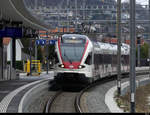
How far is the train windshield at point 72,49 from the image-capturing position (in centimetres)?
2248

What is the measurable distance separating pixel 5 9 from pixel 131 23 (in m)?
11.1

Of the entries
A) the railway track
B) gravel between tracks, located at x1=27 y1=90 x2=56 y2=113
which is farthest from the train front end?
gravel between tracks, located at x1=27 y1=90 x2=56 y2=113

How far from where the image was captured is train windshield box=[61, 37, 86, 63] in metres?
22.5

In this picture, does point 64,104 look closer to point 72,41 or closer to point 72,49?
point 72,49

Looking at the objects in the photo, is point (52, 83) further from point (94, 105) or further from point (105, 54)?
point (94, 105)

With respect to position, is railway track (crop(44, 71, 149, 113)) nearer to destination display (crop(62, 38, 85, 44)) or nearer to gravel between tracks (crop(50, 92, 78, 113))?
gravel between tracks (crop(50, 92, 78, 113))

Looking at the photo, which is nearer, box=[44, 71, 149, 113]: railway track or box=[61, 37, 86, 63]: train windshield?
box=[44, 71, 149, 113]: railway track

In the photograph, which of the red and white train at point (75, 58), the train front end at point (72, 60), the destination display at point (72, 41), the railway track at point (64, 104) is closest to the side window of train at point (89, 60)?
the red and white train at point (75, 58)

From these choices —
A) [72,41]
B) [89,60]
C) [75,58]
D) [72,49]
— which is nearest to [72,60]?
[75,58]

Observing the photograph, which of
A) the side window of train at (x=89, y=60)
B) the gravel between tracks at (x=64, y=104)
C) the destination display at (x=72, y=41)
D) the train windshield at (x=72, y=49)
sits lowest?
the gravel between tracks at (x=64, y=104)

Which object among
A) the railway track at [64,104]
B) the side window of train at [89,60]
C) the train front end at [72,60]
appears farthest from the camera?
the side window of train at [89,60]

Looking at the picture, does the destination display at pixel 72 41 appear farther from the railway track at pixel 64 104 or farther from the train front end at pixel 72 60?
the railway track at pixel 64 104

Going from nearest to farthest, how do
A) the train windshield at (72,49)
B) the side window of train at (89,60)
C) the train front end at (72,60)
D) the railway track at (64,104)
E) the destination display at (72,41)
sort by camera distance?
the railway track at (64,104) → the train front end at (72,60) → the train windshield at (72,49) → the side window of train at (89,60) → the destination display at (72,41)

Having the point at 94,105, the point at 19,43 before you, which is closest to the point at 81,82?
the point at 94,105
